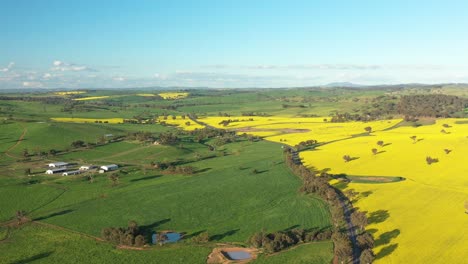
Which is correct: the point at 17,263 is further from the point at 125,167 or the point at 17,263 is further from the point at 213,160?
the point at 213,160

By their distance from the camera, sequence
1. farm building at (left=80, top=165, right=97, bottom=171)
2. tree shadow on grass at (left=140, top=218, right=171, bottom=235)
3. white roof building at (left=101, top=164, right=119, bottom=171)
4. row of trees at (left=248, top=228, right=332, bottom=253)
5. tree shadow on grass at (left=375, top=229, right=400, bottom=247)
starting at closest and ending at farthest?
tree shadow on grass at (left=375, top=229, right=400, bottom=247) < row of trees at (left=248, top=228, right=332, bottom=253) < tree shadow on grass at (left=140, top=218, right=171, bottom=235) < farm building at (left=80, top=165, right=97, bottom=171) < white roof building at (left=101, top=164, right=119, bottom=171)

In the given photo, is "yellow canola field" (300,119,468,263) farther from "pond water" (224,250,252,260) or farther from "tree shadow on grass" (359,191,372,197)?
"pond water" (224,250,252,260)

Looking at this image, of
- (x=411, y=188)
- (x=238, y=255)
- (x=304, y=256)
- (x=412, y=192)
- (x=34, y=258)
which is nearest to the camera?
(x=304, y=256)

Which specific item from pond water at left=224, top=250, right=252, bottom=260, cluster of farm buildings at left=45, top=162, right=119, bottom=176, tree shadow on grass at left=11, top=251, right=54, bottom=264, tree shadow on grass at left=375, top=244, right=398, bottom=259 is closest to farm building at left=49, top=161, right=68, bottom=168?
cluster of farm buildings at left=45, top=162, right=119, bottom=176

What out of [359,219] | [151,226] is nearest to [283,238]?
[359,219]

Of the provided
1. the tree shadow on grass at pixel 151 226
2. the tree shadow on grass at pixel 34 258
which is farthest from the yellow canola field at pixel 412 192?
the tree shadow on grass at pixel 34 258

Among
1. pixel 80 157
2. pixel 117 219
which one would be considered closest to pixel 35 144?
pixel 80 157

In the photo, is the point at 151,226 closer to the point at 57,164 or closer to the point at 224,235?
the point at 224,235

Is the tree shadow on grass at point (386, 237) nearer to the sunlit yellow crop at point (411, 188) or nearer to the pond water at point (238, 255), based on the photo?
the sunlit yellow crop at point (411, 188)

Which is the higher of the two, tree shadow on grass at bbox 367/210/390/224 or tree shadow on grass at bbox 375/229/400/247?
tree shadow on grass at bbox 367/210/390/224
